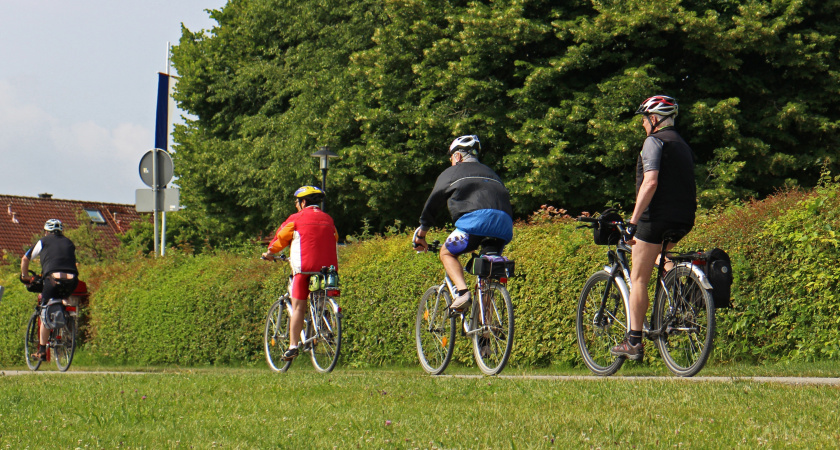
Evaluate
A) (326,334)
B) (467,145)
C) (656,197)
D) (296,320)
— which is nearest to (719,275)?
(656,197)

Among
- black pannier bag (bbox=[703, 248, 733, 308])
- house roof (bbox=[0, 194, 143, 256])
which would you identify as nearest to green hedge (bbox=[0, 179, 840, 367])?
black pannier bag (bbox=[703, 248, 733, 308])

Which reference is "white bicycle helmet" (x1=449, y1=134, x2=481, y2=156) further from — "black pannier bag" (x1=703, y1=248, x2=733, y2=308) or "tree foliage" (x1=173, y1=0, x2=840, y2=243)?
"tree foliage" (x1=173, y1=0, x2=840, y2=243)

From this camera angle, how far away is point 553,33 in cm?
2195

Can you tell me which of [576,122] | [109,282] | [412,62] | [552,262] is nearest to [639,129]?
[576,122]

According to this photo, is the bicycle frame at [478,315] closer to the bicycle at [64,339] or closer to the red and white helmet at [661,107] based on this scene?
the red and white helmet at [661,107]

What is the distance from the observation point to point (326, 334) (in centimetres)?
968

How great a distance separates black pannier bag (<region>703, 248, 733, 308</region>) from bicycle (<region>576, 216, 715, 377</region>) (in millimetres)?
61

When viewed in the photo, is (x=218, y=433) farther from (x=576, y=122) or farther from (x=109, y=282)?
(x=576, y=122)

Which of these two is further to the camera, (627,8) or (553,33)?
(553,33)

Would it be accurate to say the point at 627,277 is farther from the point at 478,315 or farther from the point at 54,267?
the point at 54,267

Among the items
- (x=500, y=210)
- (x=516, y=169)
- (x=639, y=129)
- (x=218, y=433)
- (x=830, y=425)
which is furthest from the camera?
(x=516, y=169)

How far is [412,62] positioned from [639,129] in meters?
6.84

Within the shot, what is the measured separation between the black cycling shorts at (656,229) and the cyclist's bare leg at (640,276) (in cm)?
4

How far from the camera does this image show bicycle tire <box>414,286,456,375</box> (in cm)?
820
